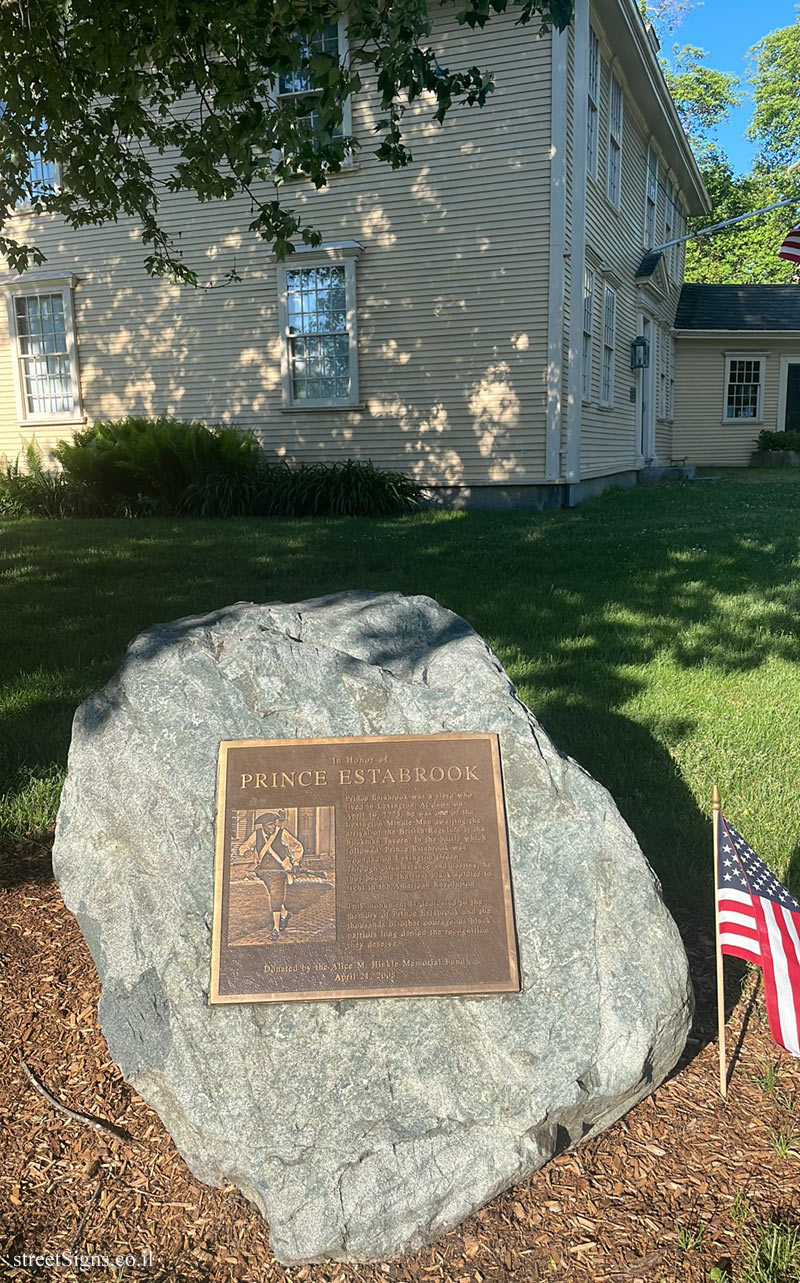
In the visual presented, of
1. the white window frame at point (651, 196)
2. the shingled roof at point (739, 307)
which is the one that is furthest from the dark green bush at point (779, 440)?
the white window frame at point (651, 196)

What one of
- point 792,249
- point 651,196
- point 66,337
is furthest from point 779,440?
point 66,337

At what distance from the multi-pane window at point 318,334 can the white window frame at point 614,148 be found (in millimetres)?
5302

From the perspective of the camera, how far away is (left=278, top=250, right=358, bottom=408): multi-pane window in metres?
13.3

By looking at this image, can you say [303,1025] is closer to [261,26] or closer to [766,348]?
[261,26]

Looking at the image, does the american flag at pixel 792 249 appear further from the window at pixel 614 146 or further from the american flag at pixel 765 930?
the american flag at pixel 765 930

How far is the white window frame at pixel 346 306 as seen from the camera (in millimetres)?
12992

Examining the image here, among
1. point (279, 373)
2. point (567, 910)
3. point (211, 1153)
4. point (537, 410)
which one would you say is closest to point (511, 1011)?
point (567, 910)

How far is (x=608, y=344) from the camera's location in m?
15.5

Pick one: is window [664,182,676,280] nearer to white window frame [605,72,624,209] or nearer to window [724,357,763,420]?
window [724,357,763,420]

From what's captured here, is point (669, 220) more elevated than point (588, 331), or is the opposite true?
→ point (669, 220)

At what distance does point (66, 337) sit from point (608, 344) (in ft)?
29.9

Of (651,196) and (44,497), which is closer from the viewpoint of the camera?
(44,497)

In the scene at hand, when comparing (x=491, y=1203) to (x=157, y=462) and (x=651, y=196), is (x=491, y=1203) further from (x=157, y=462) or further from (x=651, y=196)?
(x=651, y=196)

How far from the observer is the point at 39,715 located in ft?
15.9
